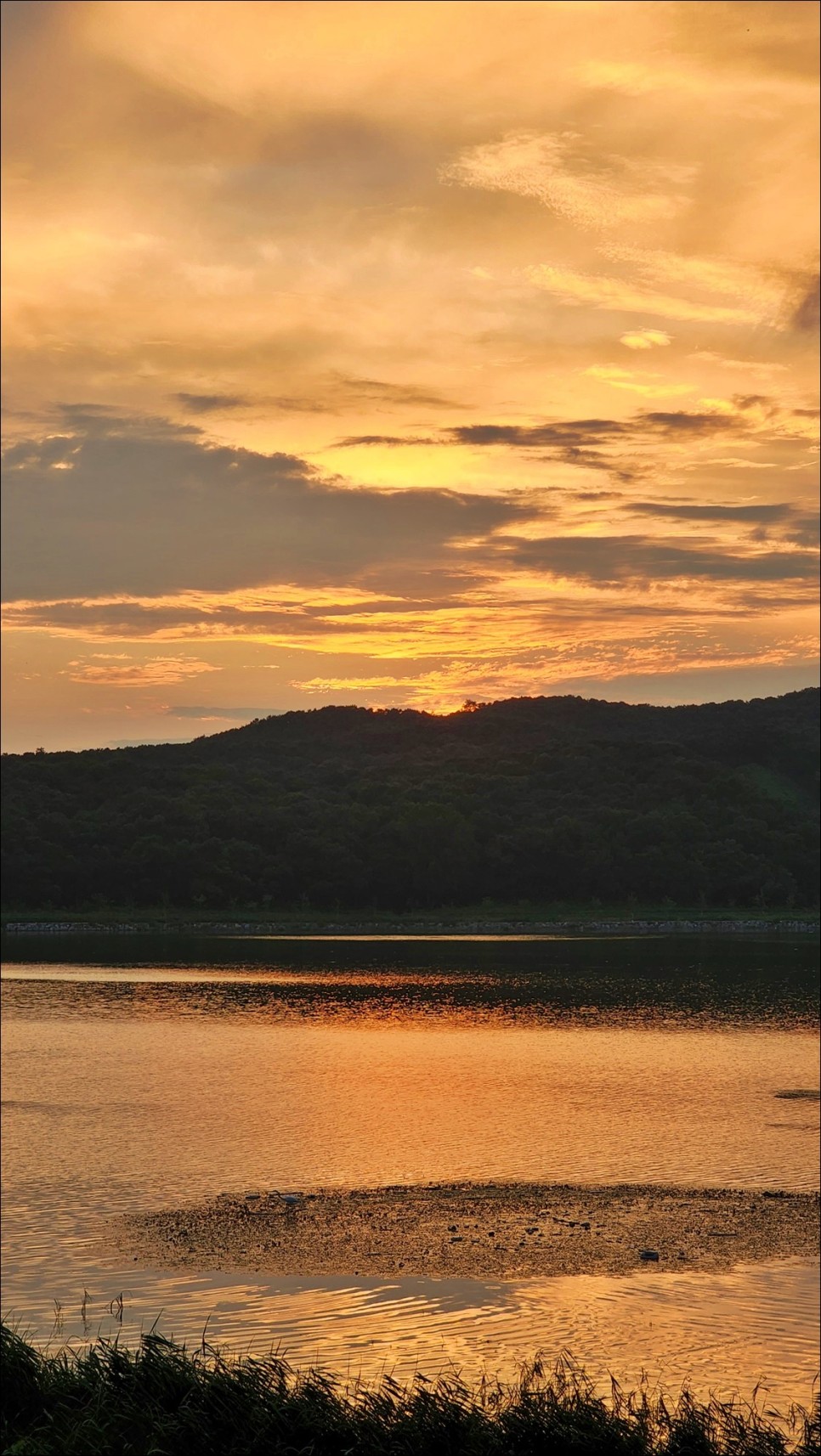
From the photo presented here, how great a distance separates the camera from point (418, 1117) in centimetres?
5125

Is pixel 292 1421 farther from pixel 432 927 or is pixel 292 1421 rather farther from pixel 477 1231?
pixel 432 927

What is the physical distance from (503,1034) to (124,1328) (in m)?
51.8

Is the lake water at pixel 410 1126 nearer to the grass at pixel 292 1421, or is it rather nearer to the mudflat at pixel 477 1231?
the mudflat at pixel 477 1231

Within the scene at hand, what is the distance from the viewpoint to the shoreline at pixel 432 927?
6880 inches

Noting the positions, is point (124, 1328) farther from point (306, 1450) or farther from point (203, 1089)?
point (203, 1089)

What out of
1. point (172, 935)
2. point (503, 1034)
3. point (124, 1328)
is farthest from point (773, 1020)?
point (172, 935)

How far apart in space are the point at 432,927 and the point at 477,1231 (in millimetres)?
152887

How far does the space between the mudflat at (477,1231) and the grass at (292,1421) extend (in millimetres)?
11298

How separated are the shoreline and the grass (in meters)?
150

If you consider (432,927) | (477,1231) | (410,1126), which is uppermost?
(477,1231)

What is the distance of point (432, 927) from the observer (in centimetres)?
18625

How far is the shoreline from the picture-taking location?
175 meters

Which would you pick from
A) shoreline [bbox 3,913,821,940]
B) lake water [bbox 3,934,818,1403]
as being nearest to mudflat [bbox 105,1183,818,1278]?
lake water [bbox 3,934,818,1403]

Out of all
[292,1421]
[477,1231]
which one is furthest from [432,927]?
[292,1421]
